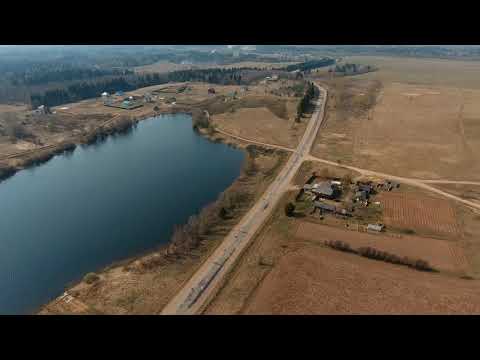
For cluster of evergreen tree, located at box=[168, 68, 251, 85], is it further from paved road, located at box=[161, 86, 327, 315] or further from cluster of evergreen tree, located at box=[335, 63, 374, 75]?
paved road, located at box=[161, 86, 327, 315]

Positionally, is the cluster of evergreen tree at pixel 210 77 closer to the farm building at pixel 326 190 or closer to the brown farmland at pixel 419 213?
the farm building at pixel 326 190

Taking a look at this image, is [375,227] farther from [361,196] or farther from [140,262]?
[140,262]

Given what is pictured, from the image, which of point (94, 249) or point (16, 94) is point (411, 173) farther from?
point (16, 94)

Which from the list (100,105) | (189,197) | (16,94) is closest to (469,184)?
(189,197)

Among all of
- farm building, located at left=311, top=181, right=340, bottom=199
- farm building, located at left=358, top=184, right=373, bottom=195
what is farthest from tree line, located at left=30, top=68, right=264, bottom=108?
farm building, located at left=358, top=184, right=373, bottom=195

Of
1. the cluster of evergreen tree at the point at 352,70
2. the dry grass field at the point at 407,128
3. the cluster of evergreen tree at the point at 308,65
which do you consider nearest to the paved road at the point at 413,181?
the dry grass field at the point at 407,128

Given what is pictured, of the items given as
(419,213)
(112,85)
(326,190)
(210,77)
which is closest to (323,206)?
(326,190)
